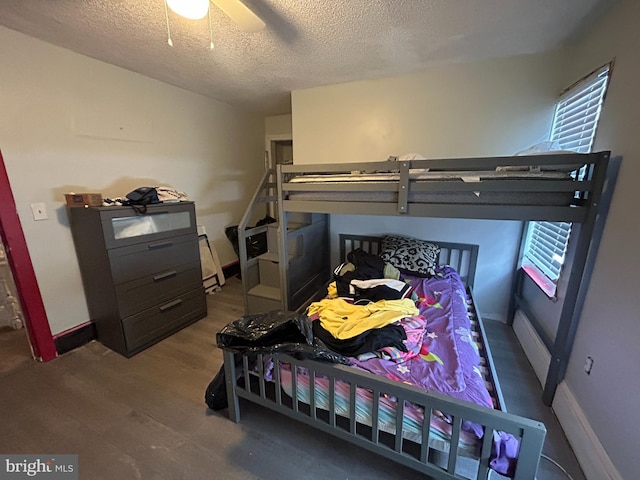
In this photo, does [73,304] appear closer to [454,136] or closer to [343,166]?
[343,166]

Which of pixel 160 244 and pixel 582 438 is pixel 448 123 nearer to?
pixel 582 438

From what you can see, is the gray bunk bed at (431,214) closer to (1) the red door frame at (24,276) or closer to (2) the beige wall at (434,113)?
(2) the beige wall at (434,113)

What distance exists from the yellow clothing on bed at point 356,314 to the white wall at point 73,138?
80.5 inches

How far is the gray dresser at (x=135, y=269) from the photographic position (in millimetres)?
2010

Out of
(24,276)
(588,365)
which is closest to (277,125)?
(24,276)

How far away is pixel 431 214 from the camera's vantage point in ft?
5.58

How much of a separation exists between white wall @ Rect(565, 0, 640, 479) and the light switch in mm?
3562

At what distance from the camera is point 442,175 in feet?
5.38

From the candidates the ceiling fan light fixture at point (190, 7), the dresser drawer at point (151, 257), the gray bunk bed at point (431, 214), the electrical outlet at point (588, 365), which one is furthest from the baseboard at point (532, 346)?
the dresser drawer at point (151, 257)

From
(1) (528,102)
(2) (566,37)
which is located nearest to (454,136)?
(1) (528,102)

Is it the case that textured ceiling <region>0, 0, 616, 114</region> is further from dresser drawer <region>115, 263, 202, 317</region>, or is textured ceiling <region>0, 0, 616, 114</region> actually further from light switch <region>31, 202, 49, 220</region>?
dresser drawer <region>115, 263, 202, 317</region>

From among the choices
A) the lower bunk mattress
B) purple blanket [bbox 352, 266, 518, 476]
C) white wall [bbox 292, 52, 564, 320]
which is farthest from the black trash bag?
white wall [bbox 292, 52, 564, 320]

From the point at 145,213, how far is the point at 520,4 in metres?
2.84

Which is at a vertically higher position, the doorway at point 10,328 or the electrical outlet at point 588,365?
the electrical outlet at point 588,365
